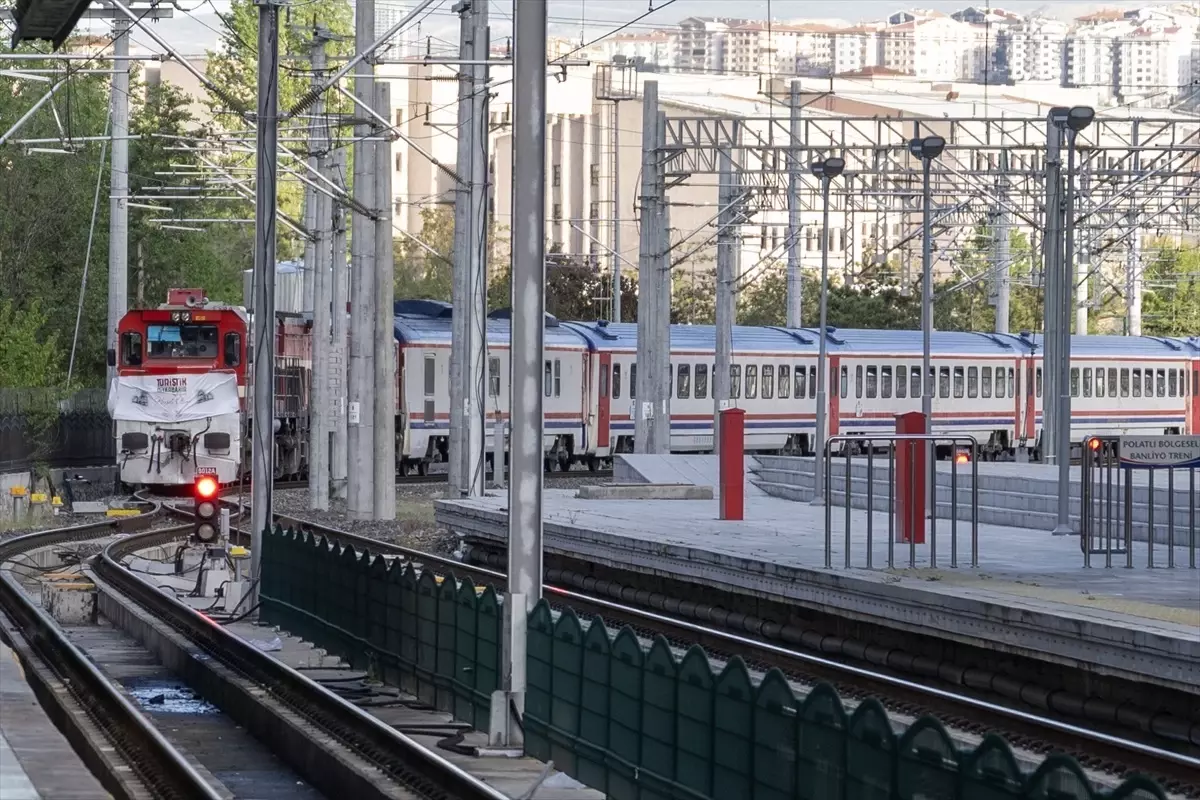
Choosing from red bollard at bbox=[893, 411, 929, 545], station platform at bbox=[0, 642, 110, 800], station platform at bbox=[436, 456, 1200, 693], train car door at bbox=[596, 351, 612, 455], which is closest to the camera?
station platform at bbox=[0, 642, 110, 800]

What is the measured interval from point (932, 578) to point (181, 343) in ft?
75.0

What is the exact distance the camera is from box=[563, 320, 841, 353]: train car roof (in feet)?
177

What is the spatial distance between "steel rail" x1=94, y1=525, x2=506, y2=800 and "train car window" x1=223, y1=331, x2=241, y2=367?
1315 cm

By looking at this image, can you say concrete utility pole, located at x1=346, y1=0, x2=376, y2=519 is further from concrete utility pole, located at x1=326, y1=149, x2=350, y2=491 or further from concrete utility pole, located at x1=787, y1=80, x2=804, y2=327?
concrete utility pole, located at x1=787, y1=80, x2=804, y2=327

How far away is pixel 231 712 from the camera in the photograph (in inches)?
704

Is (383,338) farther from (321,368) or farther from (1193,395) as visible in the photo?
(1193,395)

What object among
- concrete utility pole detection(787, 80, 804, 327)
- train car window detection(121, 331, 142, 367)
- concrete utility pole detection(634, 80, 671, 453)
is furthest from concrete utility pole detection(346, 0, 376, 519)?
concrete utility pole detection(787, 80, 804, 327)

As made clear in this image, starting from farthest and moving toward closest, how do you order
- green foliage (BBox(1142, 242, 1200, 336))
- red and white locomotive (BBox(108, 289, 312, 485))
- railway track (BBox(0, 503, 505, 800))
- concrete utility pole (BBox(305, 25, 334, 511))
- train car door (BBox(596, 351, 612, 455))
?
1. green foliage (BBox(1142, 242, 1200, 336))
2. train car door (BBox(596, 351, 612, 455))
3. red and white locomotive (BBox(108, 289, 312, 485))
4. concrete utility pole (BBox(305, 25, 334, 511))
5. railway track (BBox(0, 503, 505, 800))

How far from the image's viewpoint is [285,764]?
15484 mm

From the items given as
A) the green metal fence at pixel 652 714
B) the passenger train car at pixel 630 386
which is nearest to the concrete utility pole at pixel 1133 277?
the passenger train car at pixel 630 386

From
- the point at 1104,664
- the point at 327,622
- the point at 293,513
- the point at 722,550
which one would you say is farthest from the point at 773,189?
the point at 1104,664

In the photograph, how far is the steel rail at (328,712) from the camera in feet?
42.5

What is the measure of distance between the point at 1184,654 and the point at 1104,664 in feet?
3.40

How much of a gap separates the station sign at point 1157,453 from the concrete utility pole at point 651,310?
20.7 meters
